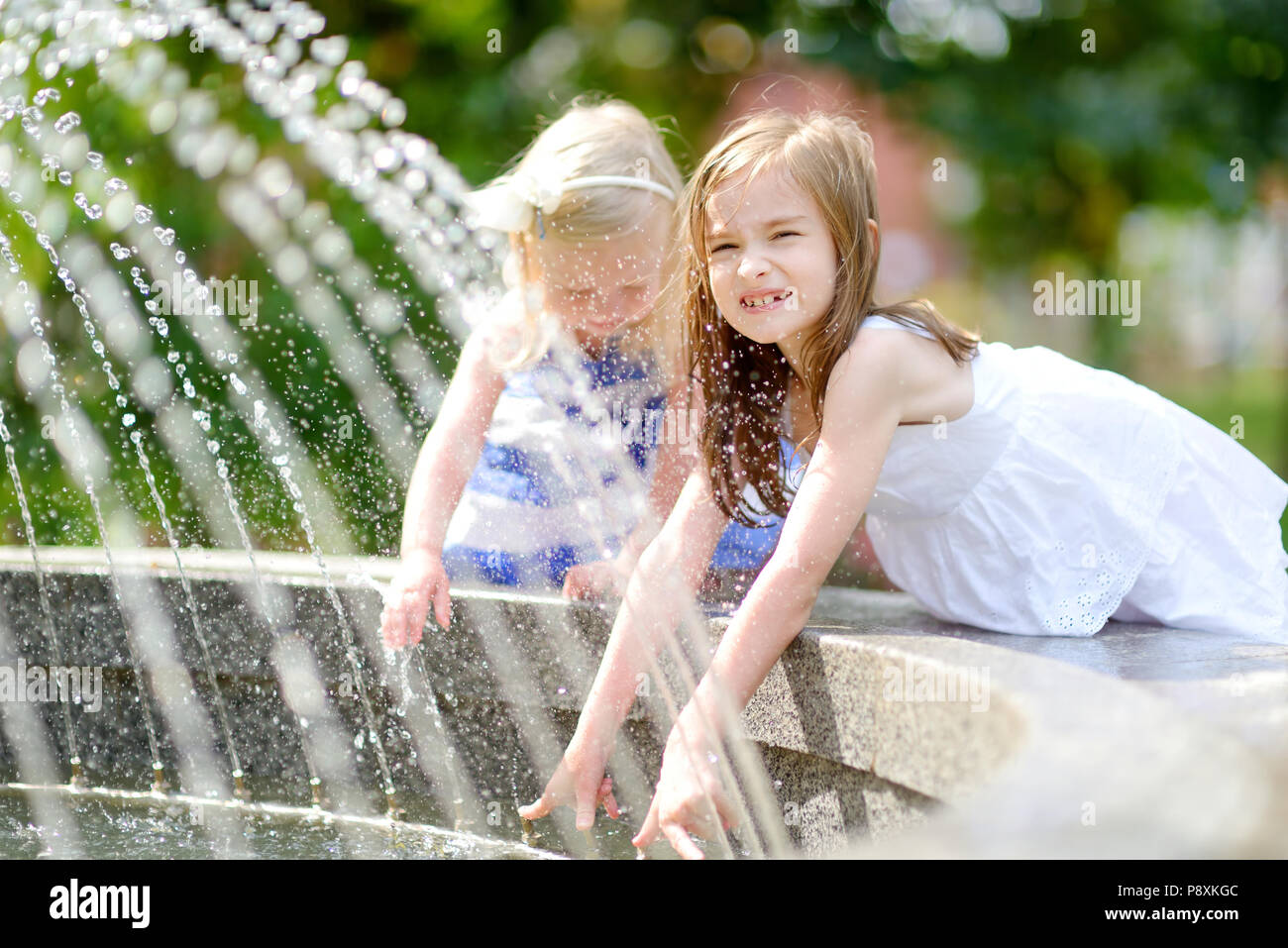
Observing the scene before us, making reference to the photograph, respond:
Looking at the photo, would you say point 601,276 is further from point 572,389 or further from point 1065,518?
point 1065,518

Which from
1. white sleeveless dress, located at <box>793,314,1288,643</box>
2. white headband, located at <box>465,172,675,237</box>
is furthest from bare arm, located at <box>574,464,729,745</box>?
white headband, located at <box>465,172,675,237</box>

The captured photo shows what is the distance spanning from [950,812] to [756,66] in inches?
269

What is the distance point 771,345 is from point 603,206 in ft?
2.16

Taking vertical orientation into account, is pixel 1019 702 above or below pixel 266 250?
below

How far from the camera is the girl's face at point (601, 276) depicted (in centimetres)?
311

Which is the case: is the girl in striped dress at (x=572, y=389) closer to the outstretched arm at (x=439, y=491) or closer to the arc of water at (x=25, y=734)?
the outstretched arm at (x=439, y=491)

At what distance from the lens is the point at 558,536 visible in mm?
3225

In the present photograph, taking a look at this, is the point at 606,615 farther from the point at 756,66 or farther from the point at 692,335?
the point at 756,66

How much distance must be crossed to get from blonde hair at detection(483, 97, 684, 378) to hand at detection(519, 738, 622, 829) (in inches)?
42.7

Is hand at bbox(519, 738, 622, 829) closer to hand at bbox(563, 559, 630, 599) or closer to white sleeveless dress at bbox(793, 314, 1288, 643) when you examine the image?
hand at bbox(563, 559, 630, 599)

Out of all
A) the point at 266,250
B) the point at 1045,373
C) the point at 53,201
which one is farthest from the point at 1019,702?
the point at 266,250

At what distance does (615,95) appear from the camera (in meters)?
7.45

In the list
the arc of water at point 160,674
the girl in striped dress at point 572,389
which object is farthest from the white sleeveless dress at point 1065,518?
the arc of water at point 160,674

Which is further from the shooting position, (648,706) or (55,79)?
(55,79)
